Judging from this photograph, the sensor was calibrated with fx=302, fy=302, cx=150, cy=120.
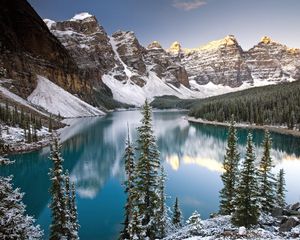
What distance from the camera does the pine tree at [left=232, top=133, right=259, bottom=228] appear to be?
21.7 m

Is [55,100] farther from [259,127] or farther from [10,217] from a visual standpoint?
[10,217]

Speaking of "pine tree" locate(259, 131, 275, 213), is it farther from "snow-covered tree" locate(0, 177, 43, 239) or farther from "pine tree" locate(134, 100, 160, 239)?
"snow-covered tree" locate(0, 177, 43, 239)

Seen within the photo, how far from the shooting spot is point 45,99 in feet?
567

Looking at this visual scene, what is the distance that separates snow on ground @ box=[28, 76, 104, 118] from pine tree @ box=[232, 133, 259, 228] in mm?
151915

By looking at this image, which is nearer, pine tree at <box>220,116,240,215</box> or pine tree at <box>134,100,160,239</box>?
pine tree at <box>134,100,160,239</box>

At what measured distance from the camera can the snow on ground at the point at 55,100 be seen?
16850 centimetres

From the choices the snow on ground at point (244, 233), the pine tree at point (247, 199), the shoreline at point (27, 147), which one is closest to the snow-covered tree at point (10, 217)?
the snow on ground at point (244, 233)

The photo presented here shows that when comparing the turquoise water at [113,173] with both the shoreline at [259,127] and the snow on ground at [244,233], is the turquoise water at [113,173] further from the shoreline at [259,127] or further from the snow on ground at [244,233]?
the snow on ground at [244,233]

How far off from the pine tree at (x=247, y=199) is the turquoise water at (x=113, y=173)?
1434 centimetres

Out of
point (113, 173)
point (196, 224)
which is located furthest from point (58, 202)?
point (113, 173)

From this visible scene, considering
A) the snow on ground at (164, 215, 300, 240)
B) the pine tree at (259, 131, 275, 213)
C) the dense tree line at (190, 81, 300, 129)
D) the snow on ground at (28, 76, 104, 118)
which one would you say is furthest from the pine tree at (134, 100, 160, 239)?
the snow on ground at (28, 76, 104, 118)

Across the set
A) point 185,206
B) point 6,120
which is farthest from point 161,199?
point 6,120

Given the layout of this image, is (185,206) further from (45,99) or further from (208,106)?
(45,99)

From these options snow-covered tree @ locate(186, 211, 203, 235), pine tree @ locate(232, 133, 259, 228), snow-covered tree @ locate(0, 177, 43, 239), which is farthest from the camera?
snow-covered tree @ locate(186, 211, 203, 235)
